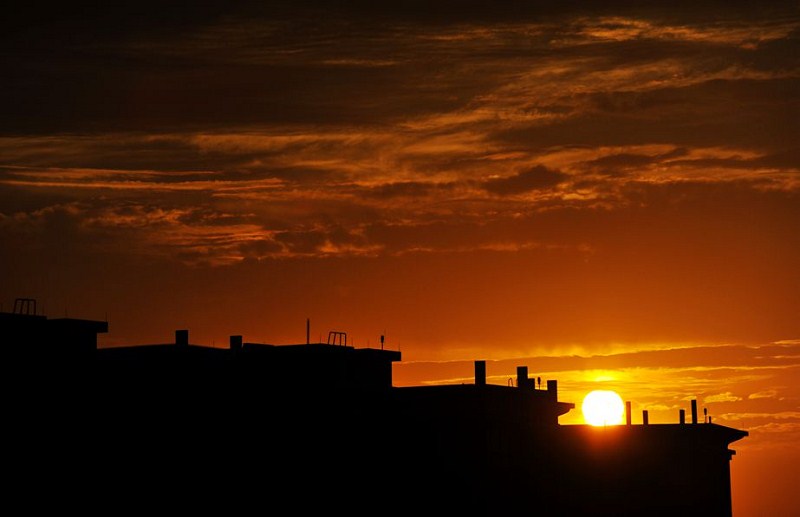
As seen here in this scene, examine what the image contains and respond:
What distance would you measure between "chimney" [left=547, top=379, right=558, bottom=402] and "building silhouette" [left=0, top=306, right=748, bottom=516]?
140mm

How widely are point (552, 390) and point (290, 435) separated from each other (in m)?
24.7

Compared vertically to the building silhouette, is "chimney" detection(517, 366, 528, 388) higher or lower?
higher

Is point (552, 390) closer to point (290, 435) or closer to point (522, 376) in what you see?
point (522, 376)

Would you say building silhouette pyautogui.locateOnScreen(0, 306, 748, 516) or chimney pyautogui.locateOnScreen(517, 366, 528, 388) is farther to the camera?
chimney pyautogui.locateOnScreen(517, 366, 528, 388)

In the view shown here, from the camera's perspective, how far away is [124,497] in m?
44.5

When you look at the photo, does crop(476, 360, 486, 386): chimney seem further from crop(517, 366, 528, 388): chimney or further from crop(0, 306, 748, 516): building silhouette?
crop(517, 366, 528, 388): chimney

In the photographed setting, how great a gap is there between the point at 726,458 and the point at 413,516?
1185 inches

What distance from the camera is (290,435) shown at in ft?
171

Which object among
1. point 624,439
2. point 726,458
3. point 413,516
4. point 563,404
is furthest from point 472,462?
point 726,458

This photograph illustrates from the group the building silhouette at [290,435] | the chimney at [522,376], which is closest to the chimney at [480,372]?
the building silhouette at [290,435]

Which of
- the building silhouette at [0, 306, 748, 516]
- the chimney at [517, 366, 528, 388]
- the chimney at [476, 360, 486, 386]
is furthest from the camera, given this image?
the chimney at [517, 366, 528, 388]

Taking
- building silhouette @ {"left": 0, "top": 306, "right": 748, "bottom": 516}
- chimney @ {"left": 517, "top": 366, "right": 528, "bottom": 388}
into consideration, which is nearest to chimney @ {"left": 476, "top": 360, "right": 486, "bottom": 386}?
building silhouette @ {"left": 0, "top": 306, "right": 748, "bottom": 516}

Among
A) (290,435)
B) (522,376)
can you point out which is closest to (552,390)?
(522,376)

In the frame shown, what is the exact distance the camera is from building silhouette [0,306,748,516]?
145ft
